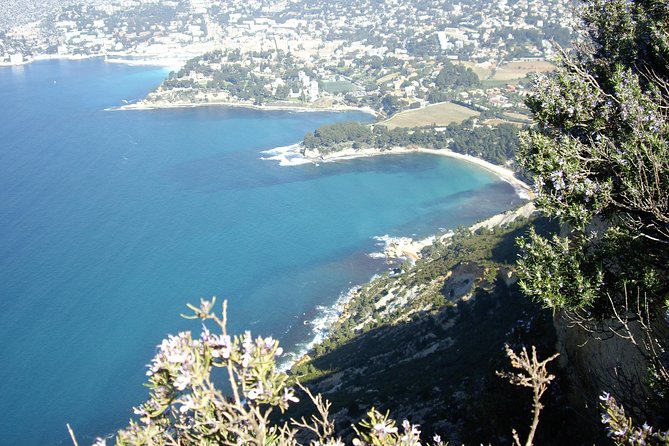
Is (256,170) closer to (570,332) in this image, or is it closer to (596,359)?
(570,332)

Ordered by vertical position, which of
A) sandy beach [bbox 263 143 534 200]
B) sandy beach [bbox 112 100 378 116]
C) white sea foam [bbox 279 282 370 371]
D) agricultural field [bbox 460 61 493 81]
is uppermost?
agricultural field [bbox 460 61 493 81]

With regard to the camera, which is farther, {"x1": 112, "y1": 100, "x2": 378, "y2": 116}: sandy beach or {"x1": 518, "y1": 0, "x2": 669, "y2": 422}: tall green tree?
{"x1": 112, "y1": 100, "x2": 378, "y2": 116}: sandy beach

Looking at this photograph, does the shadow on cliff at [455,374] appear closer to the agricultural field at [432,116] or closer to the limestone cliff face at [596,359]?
the limestone cliff face at [596,359]

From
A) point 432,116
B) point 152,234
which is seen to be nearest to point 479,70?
point 432,116

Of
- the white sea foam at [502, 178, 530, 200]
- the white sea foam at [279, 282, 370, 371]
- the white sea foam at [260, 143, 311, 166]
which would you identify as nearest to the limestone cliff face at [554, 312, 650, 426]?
the white sea foam at [279, 282, 370, 371]

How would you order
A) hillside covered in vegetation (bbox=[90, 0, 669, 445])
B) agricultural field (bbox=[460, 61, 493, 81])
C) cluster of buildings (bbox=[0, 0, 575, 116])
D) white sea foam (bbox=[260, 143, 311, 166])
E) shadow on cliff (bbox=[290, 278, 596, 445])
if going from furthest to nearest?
cluster of buildings (bbox=[0, 0, 575, 116]), agricultural field (bbox=[460, 61, 493, 81]), white sea foam (bbox=[260, 143, 311, 166]), shadow on cliff (bbox=[290, 278, 596, 445]), hillside covered in vegetation (bbox=[90, 0, 669, 445])

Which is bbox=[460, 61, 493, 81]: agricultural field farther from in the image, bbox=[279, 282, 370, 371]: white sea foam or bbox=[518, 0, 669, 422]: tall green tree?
bbox=[518, 0, 669, 422]: tall green tree

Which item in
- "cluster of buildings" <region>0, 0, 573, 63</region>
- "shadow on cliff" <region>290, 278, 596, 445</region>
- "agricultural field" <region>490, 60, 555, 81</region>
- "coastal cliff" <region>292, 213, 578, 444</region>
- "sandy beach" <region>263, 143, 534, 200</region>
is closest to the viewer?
"shadow on cliff" <region>290, 278, 596, 445</region>
